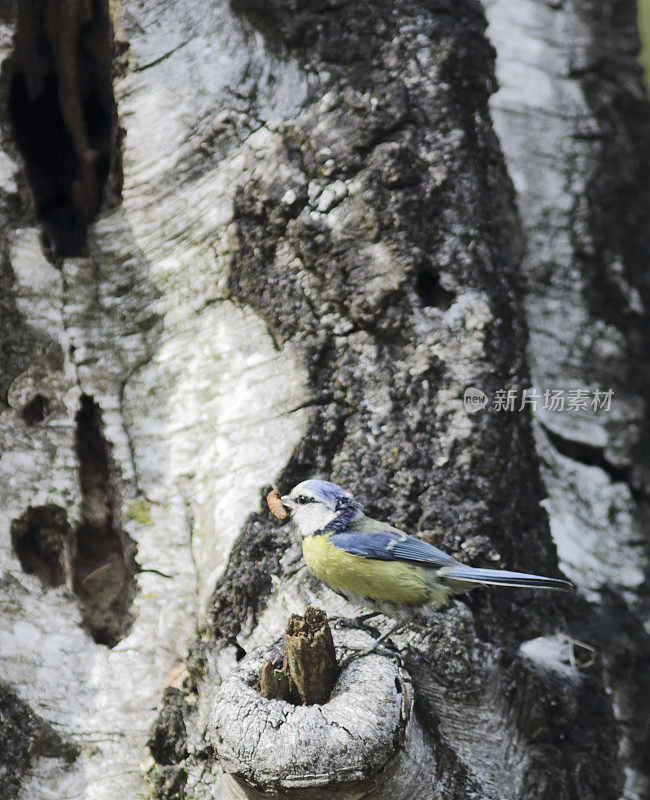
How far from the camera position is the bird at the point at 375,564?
1.82 metres

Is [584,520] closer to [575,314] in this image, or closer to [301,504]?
[575,314]

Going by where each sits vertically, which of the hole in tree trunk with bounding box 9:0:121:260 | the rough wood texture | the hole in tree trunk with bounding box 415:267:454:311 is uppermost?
the hole in tree trunk with bounding box 9:0:121:260

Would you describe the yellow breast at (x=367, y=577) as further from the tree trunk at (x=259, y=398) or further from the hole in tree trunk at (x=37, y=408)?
the hole in tree trunk at (x=37, y=408)

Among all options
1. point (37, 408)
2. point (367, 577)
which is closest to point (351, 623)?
point (367, 577)

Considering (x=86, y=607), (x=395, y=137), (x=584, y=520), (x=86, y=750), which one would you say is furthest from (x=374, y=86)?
(x=86, y=750)

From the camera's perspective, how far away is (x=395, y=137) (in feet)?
6.95

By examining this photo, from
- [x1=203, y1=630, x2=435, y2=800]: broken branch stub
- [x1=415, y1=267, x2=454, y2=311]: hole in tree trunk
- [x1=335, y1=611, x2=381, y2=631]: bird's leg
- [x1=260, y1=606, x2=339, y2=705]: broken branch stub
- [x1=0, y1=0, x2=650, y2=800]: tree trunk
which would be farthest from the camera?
[x1=415, y1=267, x2=454, y2=311]: hole in tree trunk

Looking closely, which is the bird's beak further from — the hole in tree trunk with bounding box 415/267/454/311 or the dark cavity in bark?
the hole in tree trunk with bounding box 415/267/454/311

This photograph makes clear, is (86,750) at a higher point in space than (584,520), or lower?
higher

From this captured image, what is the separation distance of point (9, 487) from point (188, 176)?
972 millimetres

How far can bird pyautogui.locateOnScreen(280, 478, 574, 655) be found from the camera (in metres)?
1.82

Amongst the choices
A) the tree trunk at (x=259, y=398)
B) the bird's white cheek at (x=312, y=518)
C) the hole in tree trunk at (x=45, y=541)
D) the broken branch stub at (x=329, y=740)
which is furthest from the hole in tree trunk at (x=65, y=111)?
the broken branch stub at (x=329, y=740)

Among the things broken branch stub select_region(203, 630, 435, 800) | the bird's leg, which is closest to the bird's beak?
the bird's leg

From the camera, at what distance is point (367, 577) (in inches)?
73.2
